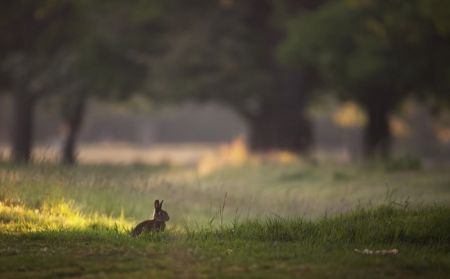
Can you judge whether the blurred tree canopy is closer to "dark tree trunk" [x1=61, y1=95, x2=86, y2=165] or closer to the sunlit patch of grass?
"dark tree trunk" [x1=61, y1=95, x2=86, y2=165]

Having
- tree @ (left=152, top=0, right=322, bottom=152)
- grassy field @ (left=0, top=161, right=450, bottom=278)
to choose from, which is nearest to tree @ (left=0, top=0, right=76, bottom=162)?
tree @ (left=152, top=0, right=322, bottom=152)

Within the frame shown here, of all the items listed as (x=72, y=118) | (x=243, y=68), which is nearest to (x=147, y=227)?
(x=243, y=68)

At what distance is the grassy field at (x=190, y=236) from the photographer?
8164mm

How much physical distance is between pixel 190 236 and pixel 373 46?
17.6 m

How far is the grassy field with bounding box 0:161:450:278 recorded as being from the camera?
8.16m

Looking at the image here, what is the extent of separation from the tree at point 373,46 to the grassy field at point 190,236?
38.1 feet

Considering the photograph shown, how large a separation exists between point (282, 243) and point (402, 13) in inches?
684

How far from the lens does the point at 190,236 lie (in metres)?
10.0

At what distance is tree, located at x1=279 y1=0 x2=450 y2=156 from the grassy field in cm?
1161

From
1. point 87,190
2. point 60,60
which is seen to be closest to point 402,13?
point 60,60

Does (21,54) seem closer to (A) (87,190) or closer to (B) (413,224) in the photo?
(A) (87,190)

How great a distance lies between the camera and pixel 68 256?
28.2 feet

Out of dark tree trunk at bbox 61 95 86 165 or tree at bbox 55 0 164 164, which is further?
dark tree trunk at bbox 61 95 86 165

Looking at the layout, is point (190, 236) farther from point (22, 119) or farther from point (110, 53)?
point (22, 119)
